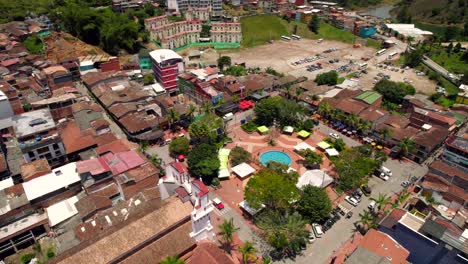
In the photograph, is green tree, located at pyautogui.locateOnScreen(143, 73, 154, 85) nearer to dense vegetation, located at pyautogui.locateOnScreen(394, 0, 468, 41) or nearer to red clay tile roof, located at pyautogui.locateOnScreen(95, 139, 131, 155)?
red clay tile roof, located at pyautogui.locateOnScreen(95, 139, 131, 155)

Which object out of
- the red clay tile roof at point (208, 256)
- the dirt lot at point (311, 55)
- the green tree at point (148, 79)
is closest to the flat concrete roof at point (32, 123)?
the green tree at point (148, 79)

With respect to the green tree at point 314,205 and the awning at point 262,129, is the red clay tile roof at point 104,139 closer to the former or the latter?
the awning at point 262,129

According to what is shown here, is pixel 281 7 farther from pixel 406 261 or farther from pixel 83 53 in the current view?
pixel 406 261

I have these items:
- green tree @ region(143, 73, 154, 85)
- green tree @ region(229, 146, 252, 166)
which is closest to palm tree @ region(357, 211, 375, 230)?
green tree @ region(229, 146, 252, 166)

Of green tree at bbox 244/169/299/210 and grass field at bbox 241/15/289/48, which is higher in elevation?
grass field at bbox 241/15/289/48

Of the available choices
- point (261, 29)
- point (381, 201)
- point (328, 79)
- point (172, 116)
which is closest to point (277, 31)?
point (261, 29)

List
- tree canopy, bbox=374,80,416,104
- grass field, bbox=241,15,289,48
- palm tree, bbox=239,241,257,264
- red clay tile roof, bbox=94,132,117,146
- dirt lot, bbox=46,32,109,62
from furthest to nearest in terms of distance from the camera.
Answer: grass field, bbox=241,15,289,48 → dirt lot, bbox=46,32,109,62 → tree canopy, bbox=374,80,416,104 → red clay tile roof, bbox=94,132,117,146 → palm tree, bbox=239,241,257,264

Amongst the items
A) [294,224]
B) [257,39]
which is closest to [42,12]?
[257,39]
